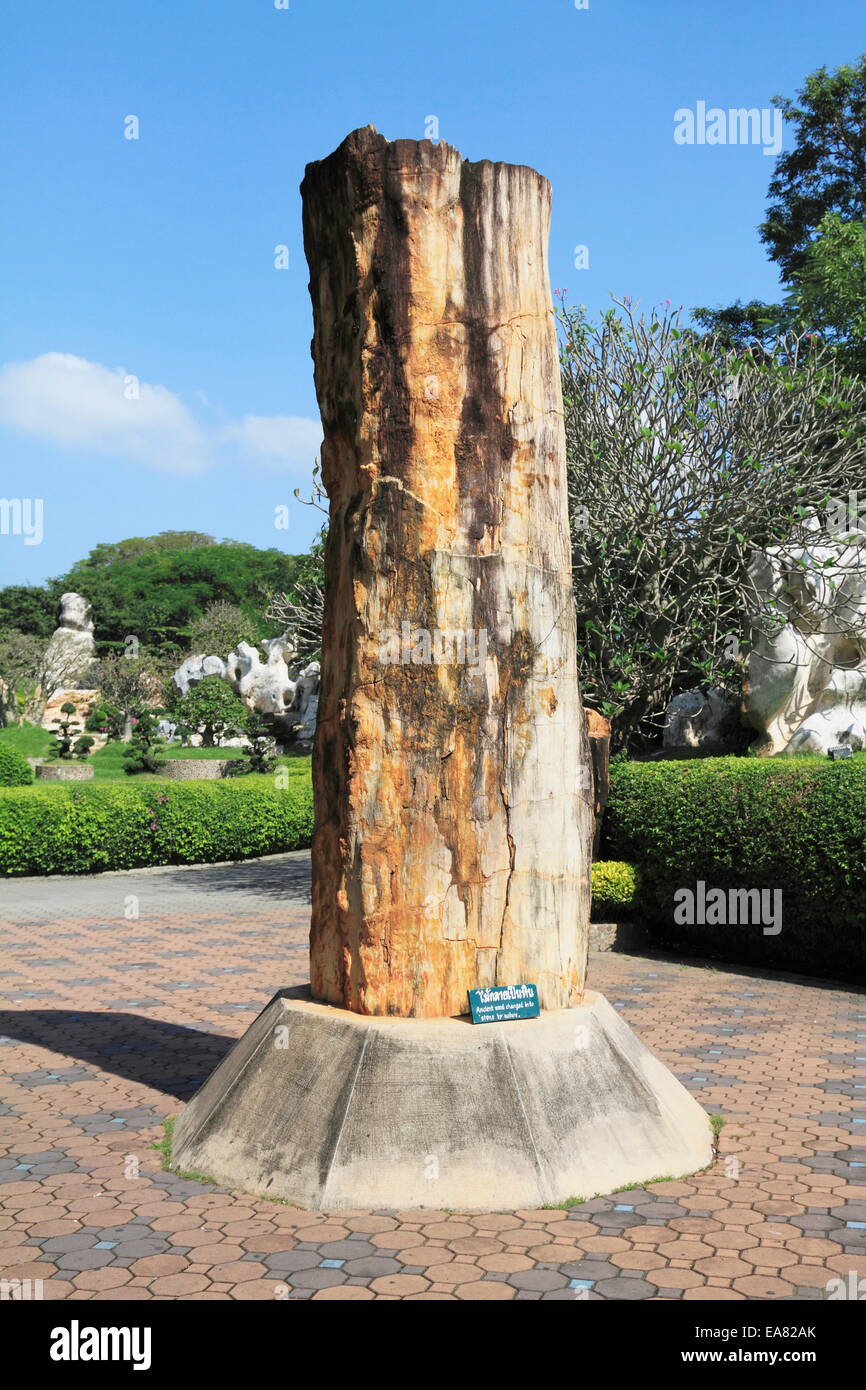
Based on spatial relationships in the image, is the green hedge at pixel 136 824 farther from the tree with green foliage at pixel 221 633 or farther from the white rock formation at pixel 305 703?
the tree with green foliage at pixel 221 633

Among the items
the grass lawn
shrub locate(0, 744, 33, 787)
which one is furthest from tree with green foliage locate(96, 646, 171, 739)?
shrub locate(0, 744, 33, 787)

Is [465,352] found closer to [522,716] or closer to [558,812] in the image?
[522,716]

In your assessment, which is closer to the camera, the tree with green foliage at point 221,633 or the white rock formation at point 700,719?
the white rock formation at point 700,719

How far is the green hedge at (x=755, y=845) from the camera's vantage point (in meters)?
10.0

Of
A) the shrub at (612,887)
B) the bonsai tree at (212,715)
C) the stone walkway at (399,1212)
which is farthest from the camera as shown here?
the bonsai tree at (212,715)

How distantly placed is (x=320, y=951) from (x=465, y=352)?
9.10ft

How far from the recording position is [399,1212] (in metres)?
4.50

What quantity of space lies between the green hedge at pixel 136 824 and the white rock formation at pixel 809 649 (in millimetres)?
8598

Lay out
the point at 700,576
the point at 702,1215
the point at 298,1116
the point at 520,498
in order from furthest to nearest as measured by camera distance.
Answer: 1. the point at 700,576
2. the point at 520,498
3. the point at 298,1116
4. the point at 702,1215

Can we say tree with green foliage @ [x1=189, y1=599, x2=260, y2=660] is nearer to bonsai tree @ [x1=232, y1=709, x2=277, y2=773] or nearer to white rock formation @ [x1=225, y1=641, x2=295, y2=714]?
white rock formation @ [x1=225, y1=641, x2=295, y2=714]

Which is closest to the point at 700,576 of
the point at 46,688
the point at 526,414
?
the point at 526,414

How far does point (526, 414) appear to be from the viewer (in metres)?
5.21

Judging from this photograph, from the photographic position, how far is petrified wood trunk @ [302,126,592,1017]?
5.00 m

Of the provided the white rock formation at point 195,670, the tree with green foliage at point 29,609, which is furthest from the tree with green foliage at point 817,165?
the tree with green foliage at point 29,609
